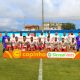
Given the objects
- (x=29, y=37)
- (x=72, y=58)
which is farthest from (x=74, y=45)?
(x=72, y=58)

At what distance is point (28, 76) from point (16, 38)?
1602 centimetres

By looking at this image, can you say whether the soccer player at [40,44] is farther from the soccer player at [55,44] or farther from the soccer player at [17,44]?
the soccer player at [17,44]

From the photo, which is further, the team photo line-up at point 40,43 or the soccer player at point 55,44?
the soccer player at point 55,44

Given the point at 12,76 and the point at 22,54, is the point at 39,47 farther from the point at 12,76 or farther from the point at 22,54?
the point at 12,76

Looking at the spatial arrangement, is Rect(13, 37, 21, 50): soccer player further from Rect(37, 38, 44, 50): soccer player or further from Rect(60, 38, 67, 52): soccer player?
Rect(60, 38, 67, 52): soccer player

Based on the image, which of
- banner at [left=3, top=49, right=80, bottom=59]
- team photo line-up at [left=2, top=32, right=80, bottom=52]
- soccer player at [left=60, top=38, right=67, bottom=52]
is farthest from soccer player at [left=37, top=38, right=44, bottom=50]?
banner at [left=3, top=49, right=80, bottom=59]

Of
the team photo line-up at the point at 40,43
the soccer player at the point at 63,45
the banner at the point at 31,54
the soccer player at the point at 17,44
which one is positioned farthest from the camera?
the soccer player at the point at 63,45

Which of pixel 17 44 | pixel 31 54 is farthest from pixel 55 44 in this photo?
pixel 31 54

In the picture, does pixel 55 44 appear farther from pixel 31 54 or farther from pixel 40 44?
pixel 31 54

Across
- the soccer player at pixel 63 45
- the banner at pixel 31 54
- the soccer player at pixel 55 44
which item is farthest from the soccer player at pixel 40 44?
the banner at pixel 31 54

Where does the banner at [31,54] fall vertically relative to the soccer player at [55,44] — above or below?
above

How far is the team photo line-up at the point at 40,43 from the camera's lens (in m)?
29.8

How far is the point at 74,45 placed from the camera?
Answer: 30344 mm

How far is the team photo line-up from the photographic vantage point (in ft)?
97.9
